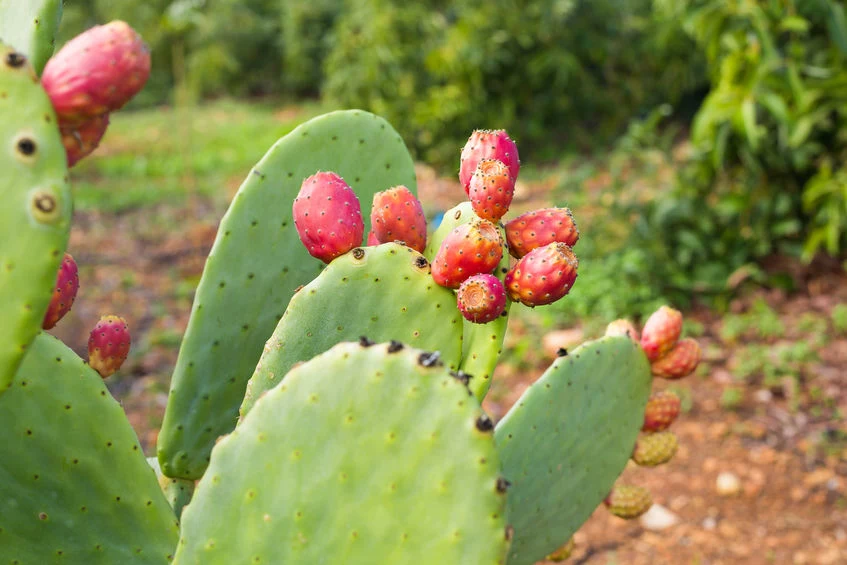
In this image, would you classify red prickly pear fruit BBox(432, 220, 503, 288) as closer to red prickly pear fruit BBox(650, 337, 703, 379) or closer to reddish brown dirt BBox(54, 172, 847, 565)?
red prickly pear fruit BBox(650, 337, 703, 379)

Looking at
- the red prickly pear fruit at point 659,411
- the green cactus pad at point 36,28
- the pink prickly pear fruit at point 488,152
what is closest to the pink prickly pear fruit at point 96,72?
the green cactus pad at point 36,28

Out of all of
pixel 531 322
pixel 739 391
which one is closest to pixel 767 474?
pixel 739 391

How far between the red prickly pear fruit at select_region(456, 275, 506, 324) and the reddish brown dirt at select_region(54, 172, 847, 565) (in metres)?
1.77

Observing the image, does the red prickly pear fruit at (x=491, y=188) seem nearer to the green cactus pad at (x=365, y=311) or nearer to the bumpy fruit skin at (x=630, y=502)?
the green cactus pad at (x=365, y=311)

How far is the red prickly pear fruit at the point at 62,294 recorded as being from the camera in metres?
0.70

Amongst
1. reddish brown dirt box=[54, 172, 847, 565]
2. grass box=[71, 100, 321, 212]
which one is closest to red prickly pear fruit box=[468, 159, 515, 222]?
reddish brown dirt box=[54, 172, 847, 565]

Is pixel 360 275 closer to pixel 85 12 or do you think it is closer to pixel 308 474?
pixel 308 474

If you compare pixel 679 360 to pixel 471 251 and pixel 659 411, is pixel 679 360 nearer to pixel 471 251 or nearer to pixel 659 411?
pixel 659 411

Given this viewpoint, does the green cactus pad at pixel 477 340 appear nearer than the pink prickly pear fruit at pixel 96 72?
No

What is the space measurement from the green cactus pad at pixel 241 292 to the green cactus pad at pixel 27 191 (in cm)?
42

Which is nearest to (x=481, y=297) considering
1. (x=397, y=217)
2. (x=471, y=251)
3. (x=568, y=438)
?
(x=471, y=251)

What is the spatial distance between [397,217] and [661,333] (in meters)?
0.43

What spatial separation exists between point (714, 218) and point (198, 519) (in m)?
3.41

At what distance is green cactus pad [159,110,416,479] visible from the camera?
36.9 inches
